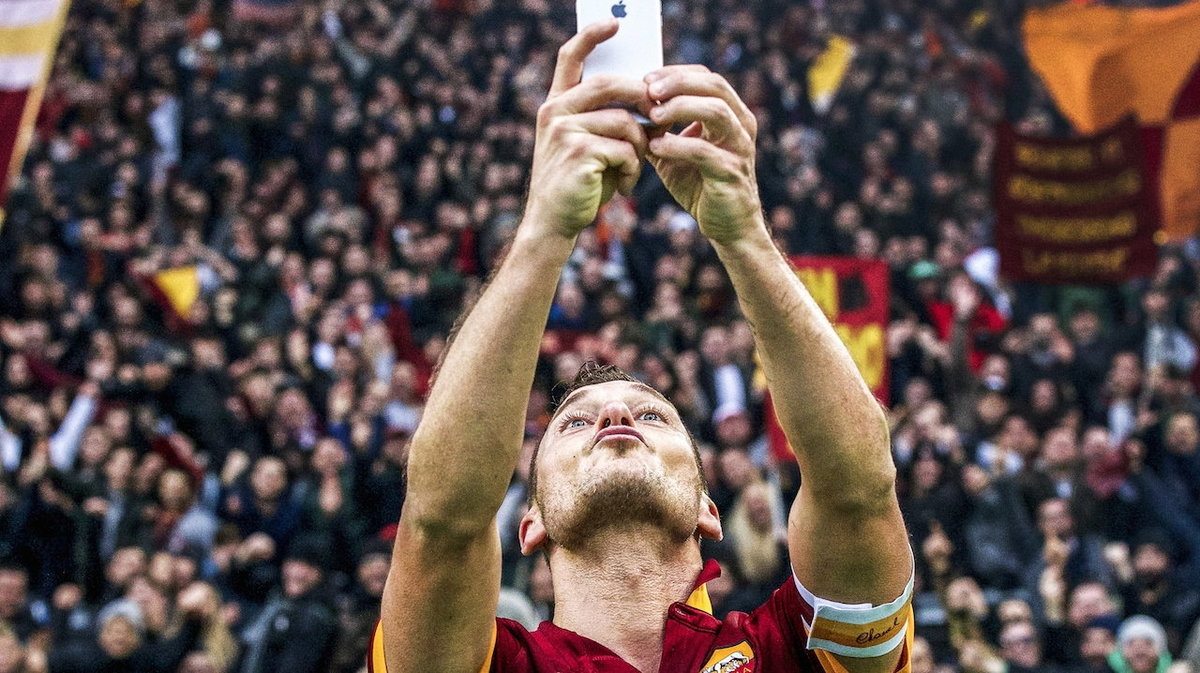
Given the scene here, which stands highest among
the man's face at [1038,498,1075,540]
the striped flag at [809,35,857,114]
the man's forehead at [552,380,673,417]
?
the man's forehead at [552,380,673,417]

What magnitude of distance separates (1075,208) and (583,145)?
26.1 feet

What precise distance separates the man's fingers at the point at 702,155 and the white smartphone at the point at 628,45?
A: 0.12 m

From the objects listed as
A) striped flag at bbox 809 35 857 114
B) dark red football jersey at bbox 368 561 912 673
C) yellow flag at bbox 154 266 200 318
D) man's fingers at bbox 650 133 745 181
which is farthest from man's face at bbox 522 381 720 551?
striped flag at bbox 809 35 857 114

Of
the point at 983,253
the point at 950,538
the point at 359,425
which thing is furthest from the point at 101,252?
the point at 983,253

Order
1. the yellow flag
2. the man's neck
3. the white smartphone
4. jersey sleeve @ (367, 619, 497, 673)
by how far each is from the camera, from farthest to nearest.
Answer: the yellow flag → the man's neck → jersey sleeve @ (367, 619, 497, 673) → the white smartphone

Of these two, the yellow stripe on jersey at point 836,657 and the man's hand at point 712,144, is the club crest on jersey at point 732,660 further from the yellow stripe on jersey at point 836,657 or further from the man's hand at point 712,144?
the man's hand at point 712,144

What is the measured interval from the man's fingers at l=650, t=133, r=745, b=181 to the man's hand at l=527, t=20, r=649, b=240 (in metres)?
0.04

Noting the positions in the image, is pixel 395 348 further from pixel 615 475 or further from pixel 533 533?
pixel 615 475

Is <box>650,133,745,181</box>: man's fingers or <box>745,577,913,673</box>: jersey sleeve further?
<box>745,577,913,673</box>: jersey sleeve

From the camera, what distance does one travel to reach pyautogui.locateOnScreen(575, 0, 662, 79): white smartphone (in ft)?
7.34

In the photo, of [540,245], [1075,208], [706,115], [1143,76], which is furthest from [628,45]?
[1143,76]

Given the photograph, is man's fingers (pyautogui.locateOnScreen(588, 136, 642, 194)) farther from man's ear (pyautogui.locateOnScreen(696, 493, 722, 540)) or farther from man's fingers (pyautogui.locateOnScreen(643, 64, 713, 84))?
man's ear (pyautogui.locateOnScreen(696, 493, 722, 540))

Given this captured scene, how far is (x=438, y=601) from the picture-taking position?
2195mm

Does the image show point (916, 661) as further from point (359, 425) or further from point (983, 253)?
point (983, 253)
